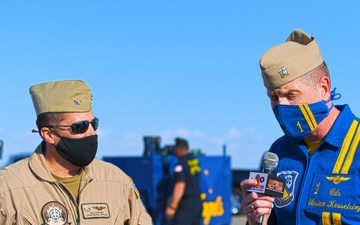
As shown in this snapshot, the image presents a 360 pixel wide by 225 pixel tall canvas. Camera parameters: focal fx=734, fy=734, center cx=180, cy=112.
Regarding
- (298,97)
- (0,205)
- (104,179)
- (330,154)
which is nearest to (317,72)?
(298,97)

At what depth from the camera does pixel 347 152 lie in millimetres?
3504

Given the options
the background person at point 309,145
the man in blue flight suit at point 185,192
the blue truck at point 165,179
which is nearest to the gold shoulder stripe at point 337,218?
the background person at point 309,145

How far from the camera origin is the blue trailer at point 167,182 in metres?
14.6

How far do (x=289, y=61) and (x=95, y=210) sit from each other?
4.81 feet

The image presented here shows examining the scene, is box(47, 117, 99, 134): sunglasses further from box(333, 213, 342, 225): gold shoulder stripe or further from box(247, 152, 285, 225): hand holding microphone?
box(333, 213, 342, 225): gold shoulder stripe

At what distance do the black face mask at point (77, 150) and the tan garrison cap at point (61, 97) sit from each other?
187mm

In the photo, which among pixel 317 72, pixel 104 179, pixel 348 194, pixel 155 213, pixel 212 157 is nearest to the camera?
pixel 348 194

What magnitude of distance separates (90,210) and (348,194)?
1.57 meters

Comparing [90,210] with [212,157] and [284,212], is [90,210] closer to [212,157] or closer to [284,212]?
[284,212]

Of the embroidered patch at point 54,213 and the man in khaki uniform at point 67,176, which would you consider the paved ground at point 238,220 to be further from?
the embroidered patch at point 54,213

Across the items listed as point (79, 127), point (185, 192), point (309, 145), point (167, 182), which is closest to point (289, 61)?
point (309, 145)

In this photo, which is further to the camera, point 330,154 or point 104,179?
point 104,179

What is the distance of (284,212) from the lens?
12.0 ft

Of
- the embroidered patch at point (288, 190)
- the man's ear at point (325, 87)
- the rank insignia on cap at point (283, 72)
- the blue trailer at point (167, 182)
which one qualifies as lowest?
the blue trailer at point (167, 182)
